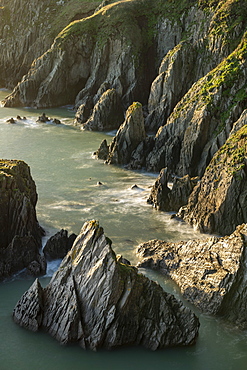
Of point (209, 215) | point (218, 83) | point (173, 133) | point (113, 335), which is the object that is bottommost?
point (113, 335)

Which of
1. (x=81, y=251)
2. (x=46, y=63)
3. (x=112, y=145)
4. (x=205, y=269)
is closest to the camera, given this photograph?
(x=81, y=251)

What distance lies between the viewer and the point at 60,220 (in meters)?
43.2

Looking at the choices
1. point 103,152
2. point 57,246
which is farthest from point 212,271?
point 103,152

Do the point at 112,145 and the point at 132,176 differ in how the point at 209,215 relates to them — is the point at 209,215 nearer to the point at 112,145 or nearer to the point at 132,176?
the point at 132,176

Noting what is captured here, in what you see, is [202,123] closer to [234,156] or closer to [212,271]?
[234,156]

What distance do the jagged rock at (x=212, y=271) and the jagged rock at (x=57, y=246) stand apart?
18.1 ft

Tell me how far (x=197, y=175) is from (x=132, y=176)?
7364 millimetres

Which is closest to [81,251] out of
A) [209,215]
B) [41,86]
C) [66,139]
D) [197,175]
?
[209,215]

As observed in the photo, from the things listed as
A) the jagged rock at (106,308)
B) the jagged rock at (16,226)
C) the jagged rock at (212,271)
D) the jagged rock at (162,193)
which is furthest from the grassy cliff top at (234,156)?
the jagged rock at (106,308)

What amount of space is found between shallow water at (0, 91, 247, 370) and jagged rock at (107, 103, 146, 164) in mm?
1766

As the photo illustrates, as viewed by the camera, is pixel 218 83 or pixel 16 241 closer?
pixel 16 241

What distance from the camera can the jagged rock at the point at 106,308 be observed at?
2469 cm

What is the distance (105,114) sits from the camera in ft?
254

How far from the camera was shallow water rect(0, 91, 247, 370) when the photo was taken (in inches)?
968
